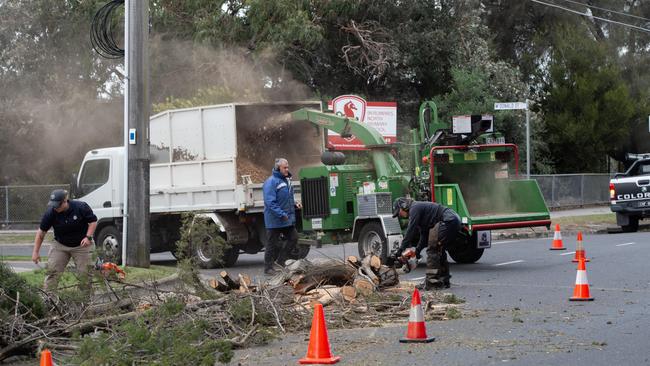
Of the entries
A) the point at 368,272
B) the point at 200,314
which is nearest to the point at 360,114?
the point at 368,272

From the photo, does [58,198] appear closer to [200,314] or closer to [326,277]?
[200,314]

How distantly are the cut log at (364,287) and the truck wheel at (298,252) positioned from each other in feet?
11.9

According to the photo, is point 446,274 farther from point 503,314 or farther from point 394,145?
point 394,145

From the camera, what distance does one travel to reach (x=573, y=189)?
3609cm

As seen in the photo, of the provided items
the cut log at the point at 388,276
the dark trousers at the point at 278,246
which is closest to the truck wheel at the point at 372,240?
the dark trousers at the point at 278,246

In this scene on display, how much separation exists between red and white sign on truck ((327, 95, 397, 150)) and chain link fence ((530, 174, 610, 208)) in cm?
983

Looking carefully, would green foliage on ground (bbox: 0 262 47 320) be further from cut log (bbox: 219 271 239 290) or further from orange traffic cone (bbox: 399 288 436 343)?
orange traffic cone (bbox: 399 288 436 343)

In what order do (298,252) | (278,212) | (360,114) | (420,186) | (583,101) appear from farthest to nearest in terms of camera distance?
(583,101), (360,114), (298,252), (420,186), (278,212)

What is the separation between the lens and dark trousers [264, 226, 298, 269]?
49.5 ft

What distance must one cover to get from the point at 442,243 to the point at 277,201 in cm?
309

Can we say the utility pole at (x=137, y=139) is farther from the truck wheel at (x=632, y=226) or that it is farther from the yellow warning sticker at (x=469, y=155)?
the truck wheel at (x=632, y=226)

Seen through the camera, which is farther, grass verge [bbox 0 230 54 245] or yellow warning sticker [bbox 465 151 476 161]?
grass verge [bbox 0 230 54 245]

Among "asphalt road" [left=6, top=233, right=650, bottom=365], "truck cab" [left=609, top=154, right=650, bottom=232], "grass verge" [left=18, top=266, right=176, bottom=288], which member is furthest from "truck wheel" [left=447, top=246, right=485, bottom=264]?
"truck cab" [left=609, top=154, right=650, bottom=232]

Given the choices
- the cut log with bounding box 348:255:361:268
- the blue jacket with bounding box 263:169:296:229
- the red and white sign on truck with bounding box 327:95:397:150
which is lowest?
the cut log with bounding box 348:255:361:268
